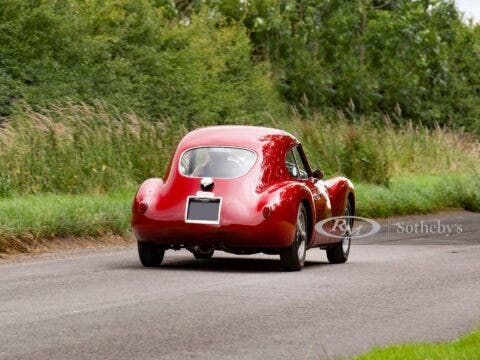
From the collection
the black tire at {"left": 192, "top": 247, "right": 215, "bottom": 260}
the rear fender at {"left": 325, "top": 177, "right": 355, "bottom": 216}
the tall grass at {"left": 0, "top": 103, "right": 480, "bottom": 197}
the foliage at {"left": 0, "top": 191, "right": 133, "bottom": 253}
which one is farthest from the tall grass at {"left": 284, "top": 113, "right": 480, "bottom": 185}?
the black tire at {"left": 192, "top": 247, "right": 215, "bottom": 260}

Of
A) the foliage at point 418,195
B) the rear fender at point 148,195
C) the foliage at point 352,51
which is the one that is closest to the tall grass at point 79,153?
the foliage at point 418,195

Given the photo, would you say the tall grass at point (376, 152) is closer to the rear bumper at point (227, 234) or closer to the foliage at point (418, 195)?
the foliage at point (418, 195)

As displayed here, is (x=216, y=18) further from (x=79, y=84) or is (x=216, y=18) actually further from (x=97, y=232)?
(x=97, y=232)

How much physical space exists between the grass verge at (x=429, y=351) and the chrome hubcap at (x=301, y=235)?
6.08m

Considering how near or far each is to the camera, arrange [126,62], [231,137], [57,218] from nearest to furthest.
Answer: [231,137]
[57,218]
[126,62]

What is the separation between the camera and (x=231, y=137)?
16.2m

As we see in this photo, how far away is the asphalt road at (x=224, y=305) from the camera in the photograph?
32.1 ft

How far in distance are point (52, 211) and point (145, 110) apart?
14891 millimetres

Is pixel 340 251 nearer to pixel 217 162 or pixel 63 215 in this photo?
pixel 217 162

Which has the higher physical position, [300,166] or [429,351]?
[429,351]

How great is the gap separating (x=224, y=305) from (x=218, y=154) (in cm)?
409

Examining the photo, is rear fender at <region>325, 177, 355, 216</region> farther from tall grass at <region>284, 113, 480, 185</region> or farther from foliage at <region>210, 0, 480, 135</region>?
foliage at <region>210, 0, 480, 135</region>

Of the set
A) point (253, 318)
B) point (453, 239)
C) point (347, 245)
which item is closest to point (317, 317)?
point (253, 318)

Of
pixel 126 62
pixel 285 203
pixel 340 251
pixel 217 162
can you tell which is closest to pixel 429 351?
pixel 285 203
